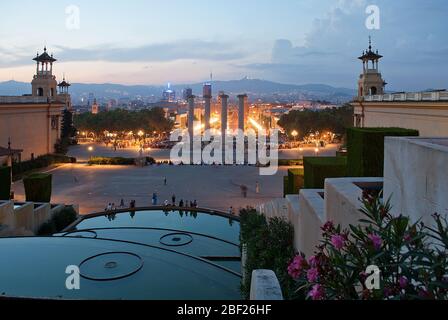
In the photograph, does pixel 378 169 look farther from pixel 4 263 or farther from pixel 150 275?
pixel 4 263

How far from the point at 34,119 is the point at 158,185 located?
18.5 metres

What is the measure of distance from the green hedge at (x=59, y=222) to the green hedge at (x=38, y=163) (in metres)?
16.7

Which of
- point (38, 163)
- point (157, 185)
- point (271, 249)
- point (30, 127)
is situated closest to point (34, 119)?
point (30, 127)

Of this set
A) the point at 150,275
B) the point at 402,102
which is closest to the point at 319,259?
the point at 150,275

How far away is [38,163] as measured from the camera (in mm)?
37594

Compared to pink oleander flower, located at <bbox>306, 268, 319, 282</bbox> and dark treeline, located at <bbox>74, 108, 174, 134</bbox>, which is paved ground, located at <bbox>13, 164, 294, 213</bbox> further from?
dark treeline, located at <bbox>74, 108, 174, 134</bbox>

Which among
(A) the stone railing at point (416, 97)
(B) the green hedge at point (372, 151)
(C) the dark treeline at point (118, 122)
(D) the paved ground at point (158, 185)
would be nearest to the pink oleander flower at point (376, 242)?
(B) the green hedge at point (372, 151)

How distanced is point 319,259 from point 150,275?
7.25 m

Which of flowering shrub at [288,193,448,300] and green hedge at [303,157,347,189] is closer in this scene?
flowering shrub at [288,193,448,300]

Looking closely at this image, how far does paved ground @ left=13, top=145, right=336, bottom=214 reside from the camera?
80.2ft

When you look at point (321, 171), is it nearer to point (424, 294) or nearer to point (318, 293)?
point (318, 293)

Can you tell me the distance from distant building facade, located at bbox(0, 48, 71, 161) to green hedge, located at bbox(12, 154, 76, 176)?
1.49m

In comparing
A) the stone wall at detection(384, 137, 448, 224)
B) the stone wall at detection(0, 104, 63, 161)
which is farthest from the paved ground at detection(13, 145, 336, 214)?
the stone wall at detection(384, 137, 448, 224)
